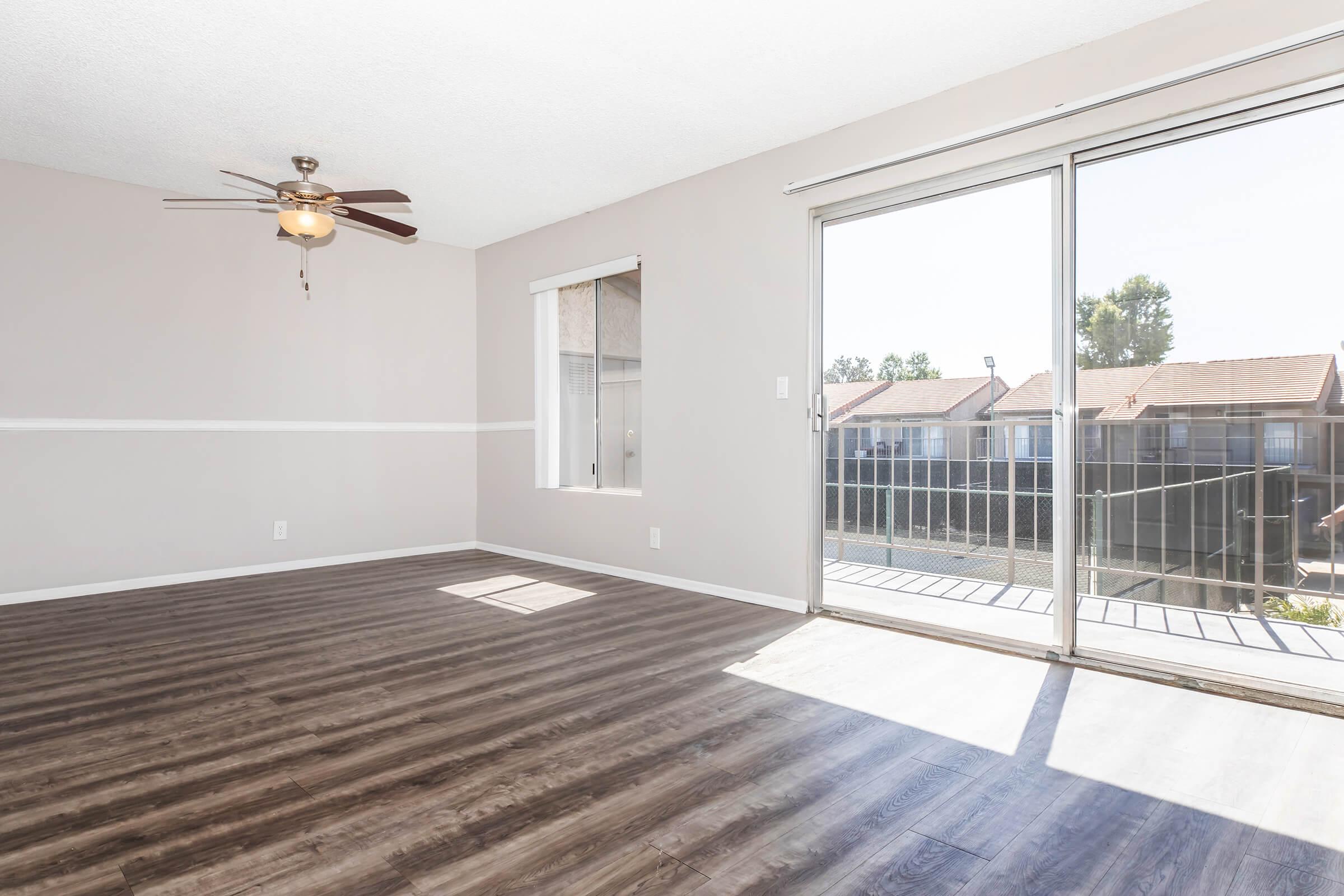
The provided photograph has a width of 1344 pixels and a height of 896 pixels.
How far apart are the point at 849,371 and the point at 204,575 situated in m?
4.28

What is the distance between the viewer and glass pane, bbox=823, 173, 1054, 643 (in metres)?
3.13

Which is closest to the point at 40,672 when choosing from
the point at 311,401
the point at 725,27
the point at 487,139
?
the point at 311,401

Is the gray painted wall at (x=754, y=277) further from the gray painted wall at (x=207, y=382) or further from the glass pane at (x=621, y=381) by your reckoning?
the gray painted wall at (x=207, y=382)

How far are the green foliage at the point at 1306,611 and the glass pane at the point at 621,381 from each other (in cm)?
322

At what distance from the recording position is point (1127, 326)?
110 inches

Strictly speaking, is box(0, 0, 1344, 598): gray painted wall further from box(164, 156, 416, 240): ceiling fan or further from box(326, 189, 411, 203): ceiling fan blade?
box(326, 189, 411, 203): ceiling fan blade

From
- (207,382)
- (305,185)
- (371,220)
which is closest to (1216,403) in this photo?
(371,220)

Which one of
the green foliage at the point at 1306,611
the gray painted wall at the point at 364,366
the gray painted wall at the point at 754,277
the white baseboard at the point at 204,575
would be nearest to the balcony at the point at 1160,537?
the green foliage at the point at 1306,611

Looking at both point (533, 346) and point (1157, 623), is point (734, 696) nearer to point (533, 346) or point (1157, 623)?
point (1157, 623)

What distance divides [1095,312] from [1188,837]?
77.5 inches

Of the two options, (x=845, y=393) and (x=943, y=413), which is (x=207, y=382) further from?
(x=943, y=413)

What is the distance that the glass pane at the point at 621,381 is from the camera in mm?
4844

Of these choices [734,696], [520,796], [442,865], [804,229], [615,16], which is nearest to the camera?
[442,865]

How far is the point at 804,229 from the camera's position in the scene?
3707 millimetres
